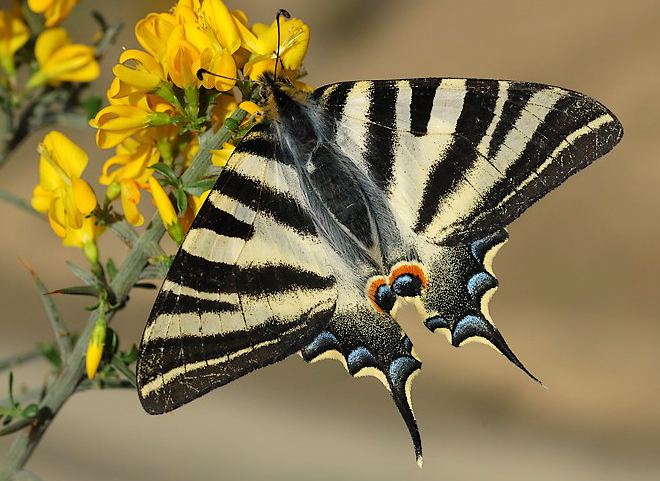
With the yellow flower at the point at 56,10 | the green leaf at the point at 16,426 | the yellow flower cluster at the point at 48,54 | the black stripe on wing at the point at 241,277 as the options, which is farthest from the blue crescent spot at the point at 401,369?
the yellow flower at the point at 56,10

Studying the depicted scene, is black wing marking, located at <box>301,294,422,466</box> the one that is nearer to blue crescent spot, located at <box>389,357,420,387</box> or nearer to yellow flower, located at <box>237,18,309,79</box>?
blue crescent spot, located at <box>389,357,420,387</box>

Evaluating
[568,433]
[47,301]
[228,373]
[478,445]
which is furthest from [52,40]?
[568,433]

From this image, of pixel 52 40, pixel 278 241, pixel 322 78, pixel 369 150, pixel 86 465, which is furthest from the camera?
pixel 322 78

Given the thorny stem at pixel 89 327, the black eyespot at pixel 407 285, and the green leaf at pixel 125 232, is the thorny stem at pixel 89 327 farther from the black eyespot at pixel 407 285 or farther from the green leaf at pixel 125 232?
the black eyespot at pixel 407 285

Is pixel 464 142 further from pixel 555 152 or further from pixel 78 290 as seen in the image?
pixel 78 290

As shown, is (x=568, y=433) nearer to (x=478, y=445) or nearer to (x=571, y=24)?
(x=478, y=445)

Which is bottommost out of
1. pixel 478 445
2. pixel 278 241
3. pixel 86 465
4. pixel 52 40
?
pixel 86 465

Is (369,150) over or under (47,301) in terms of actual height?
over

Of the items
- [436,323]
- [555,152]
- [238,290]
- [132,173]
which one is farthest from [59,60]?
[555,152]
